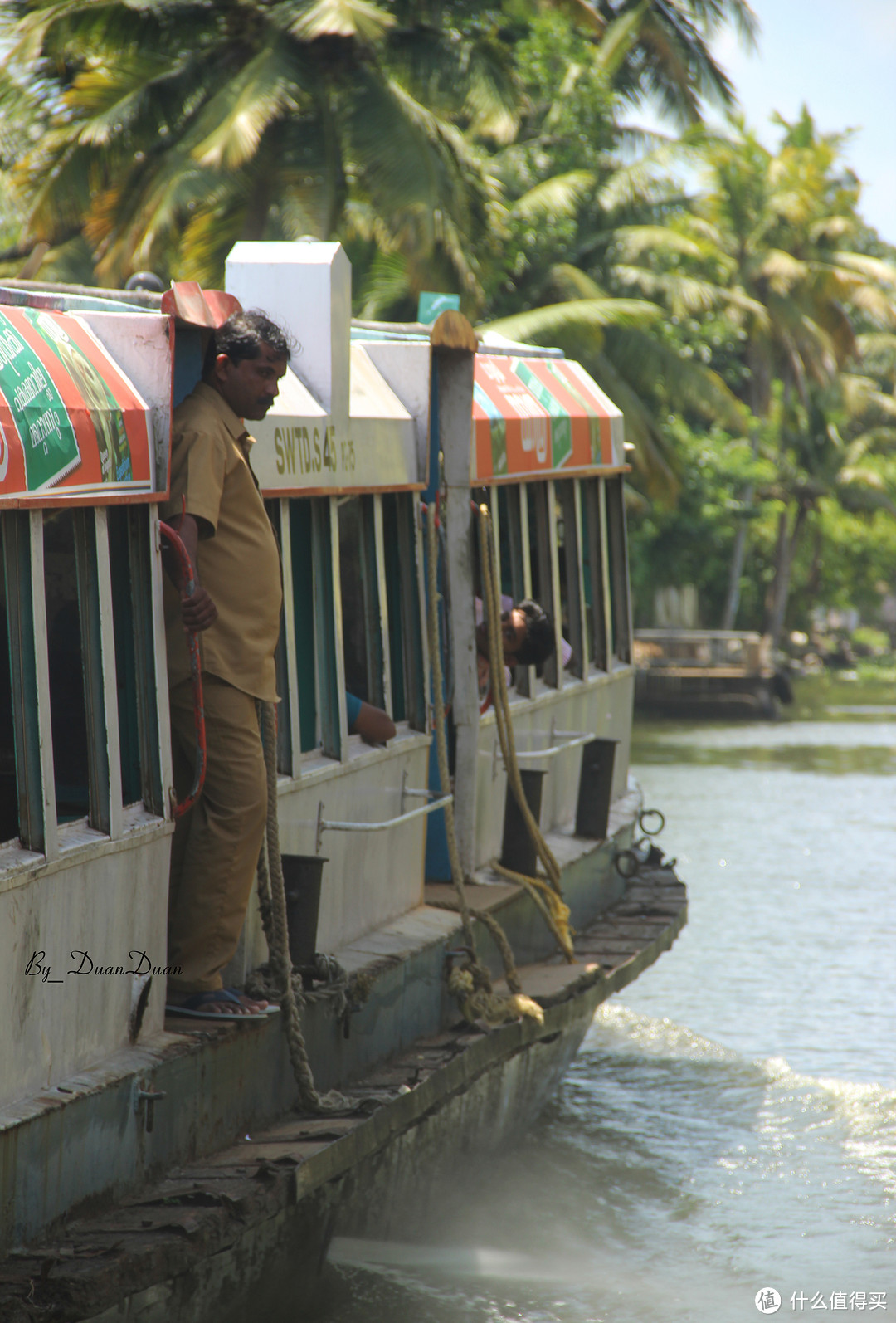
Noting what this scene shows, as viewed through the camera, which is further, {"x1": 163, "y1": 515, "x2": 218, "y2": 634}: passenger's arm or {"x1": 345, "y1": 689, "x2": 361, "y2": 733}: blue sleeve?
{"x1": 345, "y1": 689, "x2": 361, "y2": 733}: blue sleeve

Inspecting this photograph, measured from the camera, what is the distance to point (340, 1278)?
4586 mm

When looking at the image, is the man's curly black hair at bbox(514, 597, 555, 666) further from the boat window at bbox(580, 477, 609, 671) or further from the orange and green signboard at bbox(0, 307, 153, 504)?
the orange and green signboard at bbox(0, 307, 153, 504)

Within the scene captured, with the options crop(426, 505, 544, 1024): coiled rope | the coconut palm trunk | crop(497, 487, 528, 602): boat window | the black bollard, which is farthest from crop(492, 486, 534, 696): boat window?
the coconut palm trunk

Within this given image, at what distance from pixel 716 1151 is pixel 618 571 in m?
2.70

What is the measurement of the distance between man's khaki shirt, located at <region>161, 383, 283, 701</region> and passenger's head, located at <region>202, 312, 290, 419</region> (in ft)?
0.12

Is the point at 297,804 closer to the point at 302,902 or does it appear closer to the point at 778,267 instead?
the point at 302,902

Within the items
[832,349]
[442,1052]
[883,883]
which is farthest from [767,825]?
[832,349]

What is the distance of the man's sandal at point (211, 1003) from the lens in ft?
12.9

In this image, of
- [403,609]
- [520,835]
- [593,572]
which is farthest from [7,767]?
[593,572]

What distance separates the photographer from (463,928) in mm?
5223

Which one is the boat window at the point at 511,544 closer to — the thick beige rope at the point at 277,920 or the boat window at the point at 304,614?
the boat window at the point at 304,614

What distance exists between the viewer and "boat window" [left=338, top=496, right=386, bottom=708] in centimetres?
500

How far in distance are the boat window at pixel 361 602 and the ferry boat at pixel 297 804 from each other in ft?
0.04

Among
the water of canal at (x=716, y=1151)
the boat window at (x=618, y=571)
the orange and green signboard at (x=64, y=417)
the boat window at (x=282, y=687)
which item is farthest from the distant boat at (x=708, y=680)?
the orange and green signboard at (x=64, y=417)
